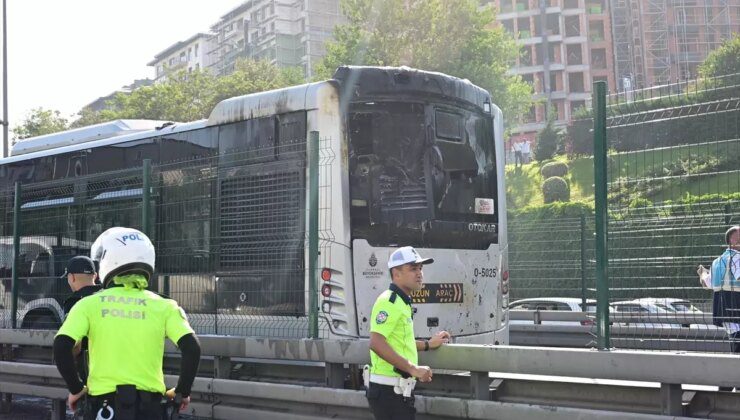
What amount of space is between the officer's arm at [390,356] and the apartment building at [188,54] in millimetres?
107158

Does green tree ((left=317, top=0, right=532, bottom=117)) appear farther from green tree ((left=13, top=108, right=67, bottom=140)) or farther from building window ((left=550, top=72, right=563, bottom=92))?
building window ((left=550, top=72, right=563, bottom=92))

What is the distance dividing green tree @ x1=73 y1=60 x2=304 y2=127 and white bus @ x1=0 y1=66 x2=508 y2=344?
37.9 meters

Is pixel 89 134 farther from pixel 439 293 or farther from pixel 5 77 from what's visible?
pixel 5 77

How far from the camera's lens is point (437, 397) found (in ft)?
22.1

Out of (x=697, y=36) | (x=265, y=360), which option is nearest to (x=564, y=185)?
(x=265, y=360)

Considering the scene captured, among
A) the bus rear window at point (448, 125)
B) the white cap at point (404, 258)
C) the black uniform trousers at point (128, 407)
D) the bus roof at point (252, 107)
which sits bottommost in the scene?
the black uniform trousers at point (128, 407)

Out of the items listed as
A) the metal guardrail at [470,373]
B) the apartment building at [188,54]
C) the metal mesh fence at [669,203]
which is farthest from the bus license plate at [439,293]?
the apartment building at [188,54]

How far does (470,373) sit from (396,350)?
1164mm

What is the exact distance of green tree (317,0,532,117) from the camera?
3794cm

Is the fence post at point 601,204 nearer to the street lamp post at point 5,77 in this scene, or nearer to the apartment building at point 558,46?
the street lamp post at point 5,77

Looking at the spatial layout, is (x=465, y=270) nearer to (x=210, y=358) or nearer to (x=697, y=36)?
(x=210, y=358)

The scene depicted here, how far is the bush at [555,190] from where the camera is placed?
124 ft

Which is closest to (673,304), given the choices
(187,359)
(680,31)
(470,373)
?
(470,373)

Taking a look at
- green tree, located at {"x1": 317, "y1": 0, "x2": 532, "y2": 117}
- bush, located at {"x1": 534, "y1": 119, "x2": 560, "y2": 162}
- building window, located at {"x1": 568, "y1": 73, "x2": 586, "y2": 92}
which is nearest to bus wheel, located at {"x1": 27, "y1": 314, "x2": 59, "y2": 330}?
green tree, located at {"x1": 317, "y1": 0, "x2": 532, "y2": 117}
